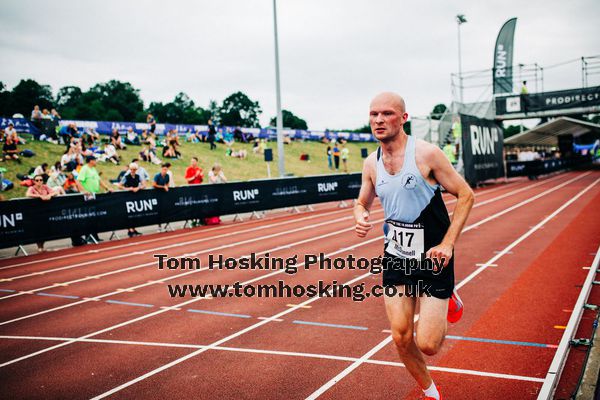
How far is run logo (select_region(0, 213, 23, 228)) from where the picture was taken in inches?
437

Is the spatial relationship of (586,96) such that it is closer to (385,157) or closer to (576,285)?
(576,285)

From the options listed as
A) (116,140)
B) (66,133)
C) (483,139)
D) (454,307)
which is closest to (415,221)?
(454,307)

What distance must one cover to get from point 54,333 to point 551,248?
890 centimetres

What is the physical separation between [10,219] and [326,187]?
12226mm

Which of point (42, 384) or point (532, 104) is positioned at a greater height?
point (532, 104)

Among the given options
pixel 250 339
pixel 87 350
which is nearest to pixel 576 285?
pixel 250 339

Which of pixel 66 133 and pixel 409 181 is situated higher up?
pixel 66 133

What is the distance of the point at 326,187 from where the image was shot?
66.9 ft

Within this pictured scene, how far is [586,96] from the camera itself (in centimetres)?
3022

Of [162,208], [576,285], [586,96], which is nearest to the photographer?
[576,285]

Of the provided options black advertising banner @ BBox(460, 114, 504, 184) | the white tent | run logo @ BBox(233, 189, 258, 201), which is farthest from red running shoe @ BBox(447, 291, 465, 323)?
the white tent

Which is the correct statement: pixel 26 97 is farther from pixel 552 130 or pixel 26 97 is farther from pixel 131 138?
pixel 552 130

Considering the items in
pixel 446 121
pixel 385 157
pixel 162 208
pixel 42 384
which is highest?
pixel 446 121

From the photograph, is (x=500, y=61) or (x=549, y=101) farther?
(x=500, y=61)
